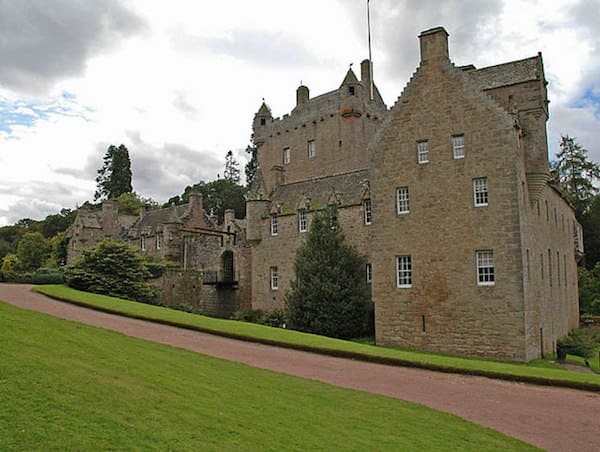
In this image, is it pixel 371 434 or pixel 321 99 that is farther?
pixel 321 99

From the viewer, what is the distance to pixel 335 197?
35156mm

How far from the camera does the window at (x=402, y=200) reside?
2735 cm

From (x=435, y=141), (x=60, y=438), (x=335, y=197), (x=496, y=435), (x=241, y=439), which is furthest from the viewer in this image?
(x=335, y=197)

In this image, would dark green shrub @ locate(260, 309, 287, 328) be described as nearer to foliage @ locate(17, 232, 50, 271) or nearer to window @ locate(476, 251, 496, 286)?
window @ locate(476, 251, 496, 286)

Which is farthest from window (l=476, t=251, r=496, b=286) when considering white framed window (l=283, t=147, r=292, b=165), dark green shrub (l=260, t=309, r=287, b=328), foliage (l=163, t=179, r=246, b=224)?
foliage (l=163, t=179, r=246, b=224)

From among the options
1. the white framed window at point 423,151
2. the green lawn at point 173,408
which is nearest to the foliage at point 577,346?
the white framed window at point 423,151

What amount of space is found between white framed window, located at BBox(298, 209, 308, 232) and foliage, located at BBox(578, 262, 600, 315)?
27047 millimetres

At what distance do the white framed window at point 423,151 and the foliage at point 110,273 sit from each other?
18111mm

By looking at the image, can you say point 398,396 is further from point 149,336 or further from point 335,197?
point 335,197

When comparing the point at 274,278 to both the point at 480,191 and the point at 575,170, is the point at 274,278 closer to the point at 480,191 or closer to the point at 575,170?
the point at 480,191

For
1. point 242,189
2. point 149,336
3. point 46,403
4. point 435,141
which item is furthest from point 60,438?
point 242,189

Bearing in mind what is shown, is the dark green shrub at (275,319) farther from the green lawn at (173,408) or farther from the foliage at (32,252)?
the foliage at (32,252)

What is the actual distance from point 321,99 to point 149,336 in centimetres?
3404

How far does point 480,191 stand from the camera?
25.2 m
